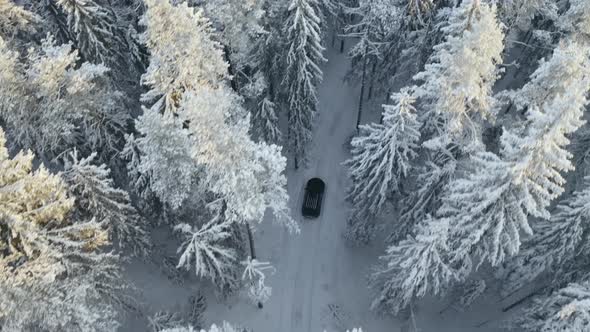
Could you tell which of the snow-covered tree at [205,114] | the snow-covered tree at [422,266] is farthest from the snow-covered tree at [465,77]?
the snow-covered tree at [205,114]

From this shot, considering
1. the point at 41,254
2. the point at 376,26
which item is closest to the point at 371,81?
the point at 376,26

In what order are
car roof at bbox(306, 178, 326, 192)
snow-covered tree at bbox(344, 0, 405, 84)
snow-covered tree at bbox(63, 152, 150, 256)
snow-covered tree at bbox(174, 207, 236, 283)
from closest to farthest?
snow-covered tree at bbox(63, 152, 150, 256)
snow-covered tree at bbox(174, 207, 236, 283)
snow-covered tree at bbox(344, 0, 405, 84)
car roof at bbox(306, 178, 326, 192)

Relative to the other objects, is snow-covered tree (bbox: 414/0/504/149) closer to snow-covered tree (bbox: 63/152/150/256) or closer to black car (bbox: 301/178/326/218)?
black car (bbox: 301/178/326/218)

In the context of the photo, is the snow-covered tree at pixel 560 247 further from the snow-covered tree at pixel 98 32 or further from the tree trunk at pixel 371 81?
the snow-covered tree at pixel 98 32

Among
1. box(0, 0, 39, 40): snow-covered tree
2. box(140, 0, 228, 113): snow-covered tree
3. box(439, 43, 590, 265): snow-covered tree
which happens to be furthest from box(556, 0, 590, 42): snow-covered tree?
box(0, 0, 39, 40): snow-covered tree

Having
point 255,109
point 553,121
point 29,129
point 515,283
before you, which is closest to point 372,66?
point 255,109
